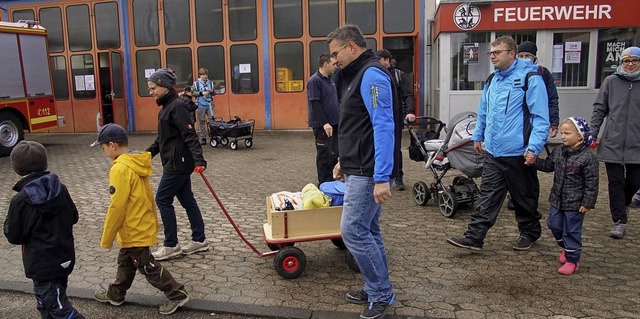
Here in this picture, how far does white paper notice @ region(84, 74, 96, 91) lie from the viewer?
1695cm

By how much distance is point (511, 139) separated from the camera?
491 centimetres

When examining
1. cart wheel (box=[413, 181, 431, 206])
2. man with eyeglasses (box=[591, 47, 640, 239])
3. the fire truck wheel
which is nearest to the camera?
man with eyeglasses (box=[591, 47, 640, 239])

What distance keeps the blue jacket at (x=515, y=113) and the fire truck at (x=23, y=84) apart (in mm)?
11450

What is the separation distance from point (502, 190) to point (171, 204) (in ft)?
10.0

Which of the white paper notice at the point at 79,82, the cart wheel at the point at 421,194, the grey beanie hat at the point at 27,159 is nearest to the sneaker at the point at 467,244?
the cart wheel at the point at 421,194

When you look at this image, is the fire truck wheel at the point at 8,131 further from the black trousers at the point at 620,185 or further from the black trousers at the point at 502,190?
the black trousers at the point at 620,185

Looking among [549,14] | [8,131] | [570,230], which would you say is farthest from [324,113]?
[8,131]

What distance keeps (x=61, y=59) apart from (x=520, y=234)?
52.6 feet

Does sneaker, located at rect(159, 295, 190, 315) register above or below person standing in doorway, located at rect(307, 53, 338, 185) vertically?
below

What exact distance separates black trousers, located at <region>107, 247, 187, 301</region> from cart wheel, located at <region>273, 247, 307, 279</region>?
816 mm

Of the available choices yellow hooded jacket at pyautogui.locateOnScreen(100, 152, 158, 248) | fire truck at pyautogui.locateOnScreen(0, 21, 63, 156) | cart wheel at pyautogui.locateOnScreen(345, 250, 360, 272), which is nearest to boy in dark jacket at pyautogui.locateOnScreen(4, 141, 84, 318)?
yellow hooded jacket at pyautogui.locateOnScreen(100, 152, 158, 248)

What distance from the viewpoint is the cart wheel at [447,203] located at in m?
6.33

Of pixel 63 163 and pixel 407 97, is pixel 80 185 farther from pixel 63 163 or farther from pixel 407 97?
pixel 407 97

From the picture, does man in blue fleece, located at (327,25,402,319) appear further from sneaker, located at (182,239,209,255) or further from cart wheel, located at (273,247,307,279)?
sneaker, located at (182,239,209,255)
